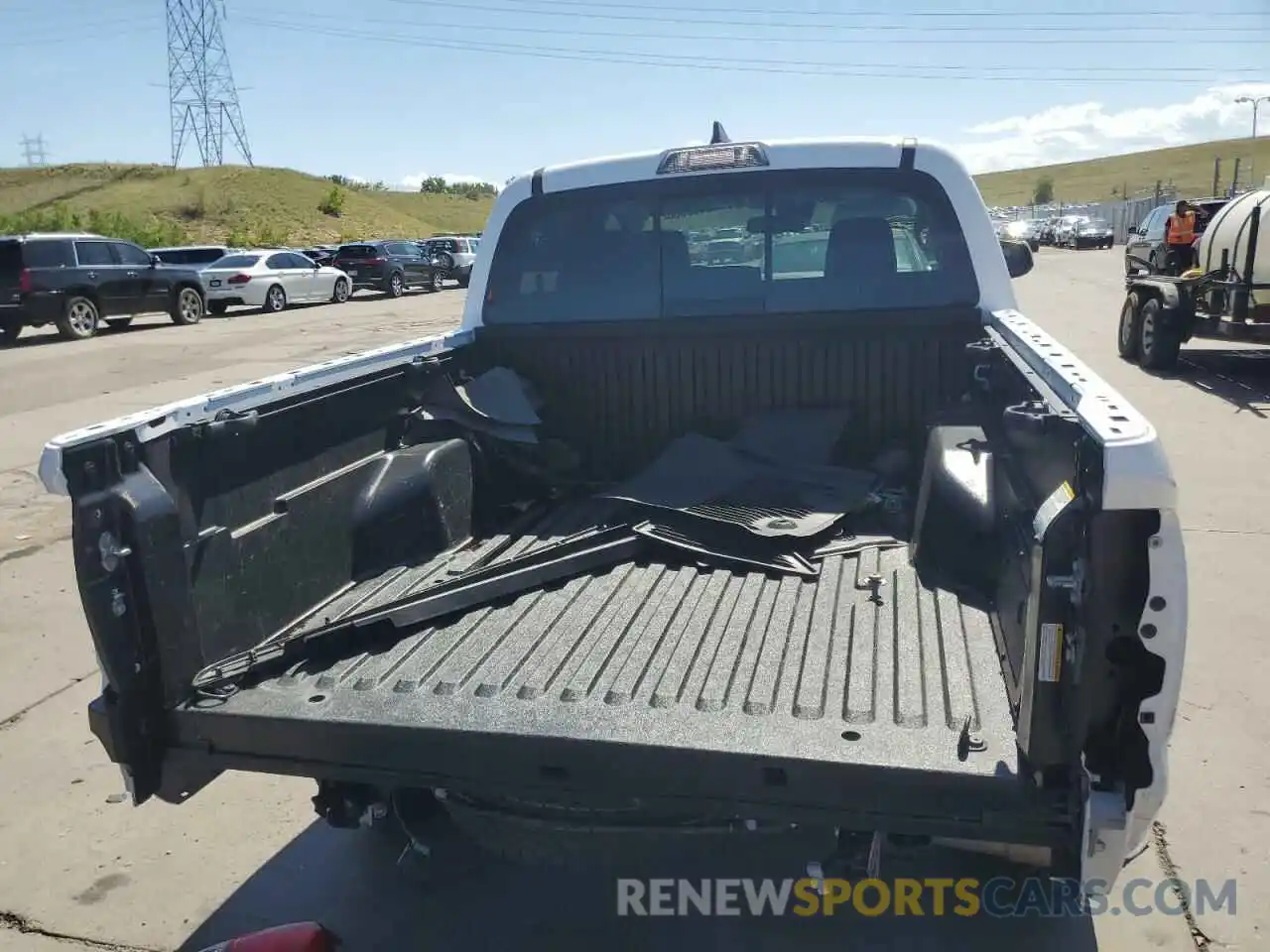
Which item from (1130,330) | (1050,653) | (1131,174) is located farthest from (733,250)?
(1131,174)

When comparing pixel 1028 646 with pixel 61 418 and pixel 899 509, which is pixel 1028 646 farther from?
pixel 61 418

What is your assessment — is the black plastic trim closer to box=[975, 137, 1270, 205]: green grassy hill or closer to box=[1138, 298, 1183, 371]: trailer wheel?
box=[1138, 298, 1183, 371]: trailer wheel

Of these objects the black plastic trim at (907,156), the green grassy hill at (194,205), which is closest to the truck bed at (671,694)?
the black plastic trim at (907,156)

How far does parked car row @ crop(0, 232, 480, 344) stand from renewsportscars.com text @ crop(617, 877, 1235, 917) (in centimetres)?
1112

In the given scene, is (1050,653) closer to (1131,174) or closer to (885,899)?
(885,899)

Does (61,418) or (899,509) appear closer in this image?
(899,509)

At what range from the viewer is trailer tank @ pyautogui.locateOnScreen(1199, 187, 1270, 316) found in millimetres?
11188

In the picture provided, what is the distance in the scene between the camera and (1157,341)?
12.6 metres

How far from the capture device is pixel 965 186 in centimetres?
409

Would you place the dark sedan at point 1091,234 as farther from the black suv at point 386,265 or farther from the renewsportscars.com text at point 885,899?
the renewsportscars.com text at point 885,899

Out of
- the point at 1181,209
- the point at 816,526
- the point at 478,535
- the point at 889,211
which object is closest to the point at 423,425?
the point at 478,535

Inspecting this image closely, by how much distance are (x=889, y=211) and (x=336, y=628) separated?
275cm

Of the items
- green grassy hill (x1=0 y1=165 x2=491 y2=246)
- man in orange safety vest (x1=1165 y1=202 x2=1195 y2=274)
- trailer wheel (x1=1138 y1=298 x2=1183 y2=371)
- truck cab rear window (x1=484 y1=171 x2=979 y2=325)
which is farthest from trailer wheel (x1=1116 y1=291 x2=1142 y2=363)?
green grassy hill (x1=0 y1=165 x2=491 y2=246)

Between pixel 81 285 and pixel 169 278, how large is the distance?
95.0 inches
